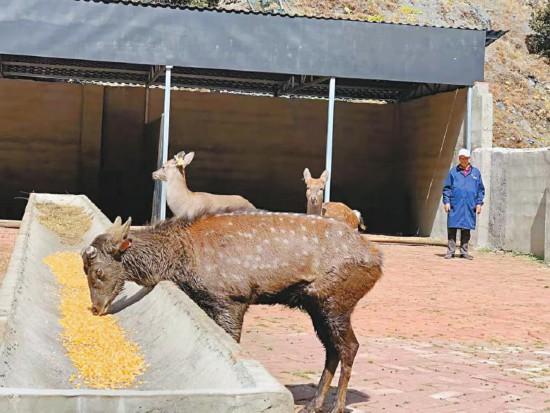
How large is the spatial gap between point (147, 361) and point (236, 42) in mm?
14106

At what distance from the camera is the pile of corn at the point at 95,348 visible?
21.7ft

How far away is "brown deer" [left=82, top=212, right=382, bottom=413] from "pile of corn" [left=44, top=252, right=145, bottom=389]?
0.77m

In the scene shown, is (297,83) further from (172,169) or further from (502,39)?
(502,39)

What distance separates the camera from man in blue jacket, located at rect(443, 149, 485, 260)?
1823cm

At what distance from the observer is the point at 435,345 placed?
9.04 m

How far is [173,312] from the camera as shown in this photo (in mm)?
7160

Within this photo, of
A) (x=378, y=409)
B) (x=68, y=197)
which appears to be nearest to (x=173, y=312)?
(x=378, y=409)

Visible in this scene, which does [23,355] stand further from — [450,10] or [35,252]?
[450,10]

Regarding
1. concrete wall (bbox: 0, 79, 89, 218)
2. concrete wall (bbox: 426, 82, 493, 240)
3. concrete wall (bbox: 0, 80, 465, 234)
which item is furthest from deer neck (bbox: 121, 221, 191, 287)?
concrete wall (bbox: 0, 79, 89, 218)

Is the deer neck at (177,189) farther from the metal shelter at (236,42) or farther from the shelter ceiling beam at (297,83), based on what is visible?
the shelter ceiling beam at (297,83)

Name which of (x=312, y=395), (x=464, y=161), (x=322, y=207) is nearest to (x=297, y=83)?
(x=464, y=161)

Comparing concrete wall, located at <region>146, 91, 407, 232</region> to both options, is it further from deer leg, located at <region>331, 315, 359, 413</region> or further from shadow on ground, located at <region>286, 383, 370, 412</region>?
deer leg, located at <region>331, 315, 359, 413</region>

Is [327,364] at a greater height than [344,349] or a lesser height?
lesser

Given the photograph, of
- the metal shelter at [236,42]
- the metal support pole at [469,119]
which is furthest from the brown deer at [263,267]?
the metal support pole at [469,119]
